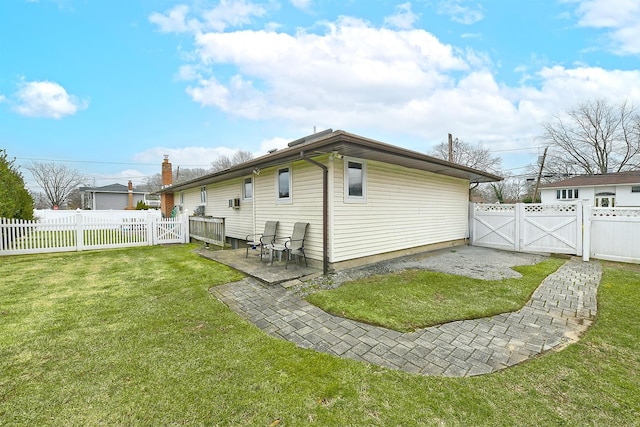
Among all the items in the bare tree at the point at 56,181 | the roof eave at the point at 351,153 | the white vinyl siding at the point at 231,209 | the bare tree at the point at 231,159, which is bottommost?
the white vinyl siding at the point at 231,209

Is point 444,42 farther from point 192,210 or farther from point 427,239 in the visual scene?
point 192,210

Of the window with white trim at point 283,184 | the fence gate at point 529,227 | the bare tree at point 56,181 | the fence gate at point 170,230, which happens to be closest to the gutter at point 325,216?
the window with white trim at point 283,184

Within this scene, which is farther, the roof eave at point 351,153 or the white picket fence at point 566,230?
the white picket fence at point 566,230

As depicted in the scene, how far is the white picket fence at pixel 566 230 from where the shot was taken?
6.80 meters

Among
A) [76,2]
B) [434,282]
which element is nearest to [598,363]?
[434,282]

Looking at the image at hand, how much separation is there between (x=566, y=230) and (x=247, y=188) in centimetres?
971

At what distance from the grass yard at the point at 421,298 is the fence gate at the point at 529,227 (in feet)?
9.82

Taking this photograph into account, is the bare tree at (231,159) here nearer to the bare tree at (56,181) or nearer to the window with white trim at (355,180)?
the bare tree at (56,181)

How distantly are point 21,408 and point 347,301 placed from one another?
3331 millimetres

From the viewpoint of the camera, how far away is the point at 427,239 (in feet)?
28.0

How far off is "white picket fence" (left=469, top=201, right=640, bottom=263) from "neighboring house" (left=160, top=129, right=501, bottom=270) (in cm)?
118

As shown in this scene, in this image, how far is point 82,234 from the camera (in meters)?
8.91

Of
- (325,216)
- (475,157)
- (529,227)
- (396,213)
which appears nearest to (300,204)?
(325,216)

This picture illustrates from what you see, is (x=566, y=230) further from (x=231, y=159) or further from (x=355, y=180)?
(x=231, y=159)
